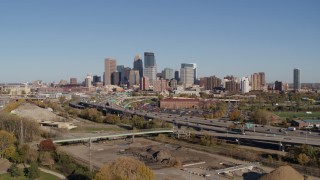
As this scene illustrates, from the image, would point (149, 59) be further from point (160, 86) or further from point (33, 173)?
point (33, 173)

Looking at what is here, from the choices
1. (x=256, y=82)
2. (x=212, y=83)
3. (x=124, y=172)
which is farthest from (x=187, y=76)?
(x=124, y=172)

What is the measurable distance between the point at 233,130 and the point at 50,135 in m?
15.2

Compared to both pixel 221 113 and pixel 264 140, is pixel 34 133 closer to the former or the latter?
pixel 264 140

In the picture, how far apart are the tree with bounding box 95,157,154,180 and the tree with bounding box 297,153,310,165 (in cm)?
960

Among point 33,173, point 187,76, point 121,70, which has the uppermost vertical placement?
point 121,70

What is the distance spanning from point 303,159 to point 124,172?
→ 1082 cm

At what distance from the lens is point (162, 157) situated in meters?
21.9

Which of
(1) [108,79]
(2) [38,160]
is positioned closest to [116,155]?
(2) [38,160]

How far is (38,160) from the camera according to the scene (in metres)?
21.5

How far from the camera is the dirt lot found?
1911 centimetres

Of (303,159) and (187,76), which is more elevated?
(187,76)

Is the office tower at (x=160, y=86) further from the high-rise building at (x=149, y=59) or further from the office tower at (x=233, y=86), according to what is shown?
the high-rise building at (x=149, y=59)

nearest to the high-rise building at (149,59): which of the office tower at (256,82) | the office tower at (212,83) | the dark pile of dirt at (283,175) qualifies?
the office tower at (212,83)

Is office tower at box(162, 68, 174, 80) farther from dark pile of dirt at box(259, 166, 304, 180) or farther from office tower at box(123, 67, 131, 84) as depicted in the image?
dark pile of dirt at box(259, 166, 304, 180)
